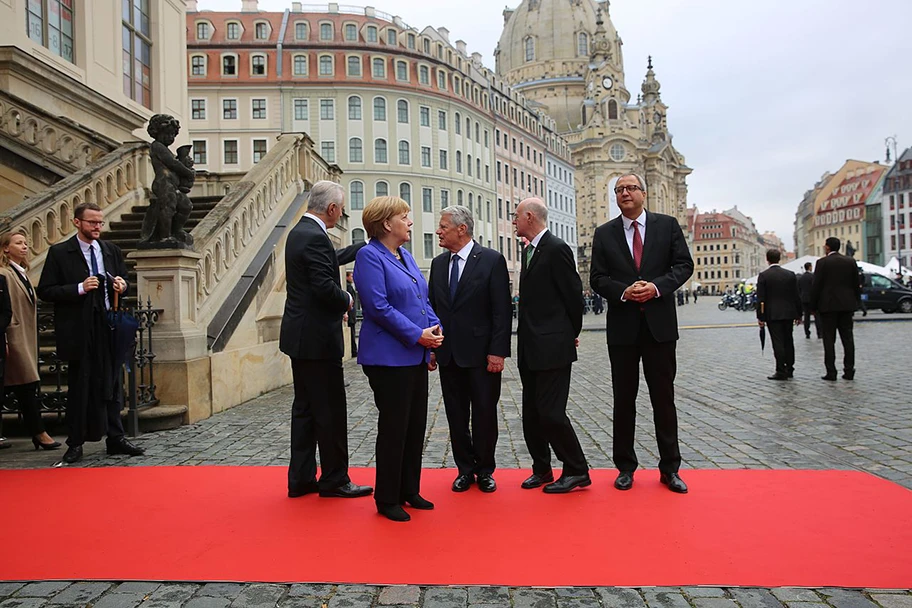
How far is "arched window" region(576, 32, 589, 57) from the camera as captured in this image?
121750 mm

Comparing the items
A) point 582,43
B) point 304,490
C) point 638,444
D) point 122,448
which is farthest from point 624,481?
point 582,43

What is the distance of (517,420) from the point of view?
815 centimetres

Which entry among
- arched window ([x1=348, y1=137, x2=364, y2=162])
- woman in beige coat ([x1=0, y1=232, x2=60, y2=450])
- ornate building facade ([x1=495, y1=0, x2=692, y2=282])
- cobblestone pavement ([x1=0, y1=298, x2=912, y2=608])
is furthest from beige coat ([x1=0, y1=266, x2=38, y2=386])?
ornate building facade ([x1=495, y1=0, x2=692, y2=282])

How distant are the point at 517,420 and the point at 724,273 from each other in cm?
18023

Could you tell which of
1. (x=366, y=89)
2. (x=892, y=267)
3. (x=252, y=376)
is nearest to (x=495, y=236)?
(x=366, y=89)

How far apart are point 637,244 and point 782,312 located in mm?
6867

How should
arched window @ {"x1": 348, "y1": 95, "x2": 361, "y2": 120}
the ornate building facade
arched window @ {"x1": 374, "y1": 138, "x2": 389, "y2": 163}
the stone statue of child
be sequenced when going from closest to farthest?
the stone statue of child < arched window @ {"x1": 348, "y1": 95, "x2": 361, "y2": 120} < arched window @ {"x1": 374, "y1": 138, "x2": 389, "y2": 163} < the ornate building facade

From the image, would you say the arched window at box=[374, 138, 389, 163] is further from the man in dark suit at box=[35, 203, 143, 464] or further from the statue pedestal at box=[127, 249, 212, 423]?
the man in dark suit at box=[35, 203, 143, 464]

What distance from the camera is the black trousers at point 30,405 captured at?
6680mm

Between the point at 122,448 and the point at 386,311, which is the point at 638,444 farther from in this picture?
the point at 122,448

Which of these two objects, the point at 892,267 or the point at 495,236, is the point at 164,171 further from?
the point at 495,236

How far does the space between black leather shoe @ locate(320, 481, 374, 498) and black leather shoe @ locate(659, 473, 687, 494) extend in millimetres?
2047

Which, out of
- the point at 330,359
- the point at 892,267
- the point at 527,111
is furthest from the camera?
the point at 527,111

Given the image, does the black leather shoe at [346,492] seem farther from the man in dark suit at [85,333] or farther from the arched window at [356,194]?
the arched window at [356,194]
